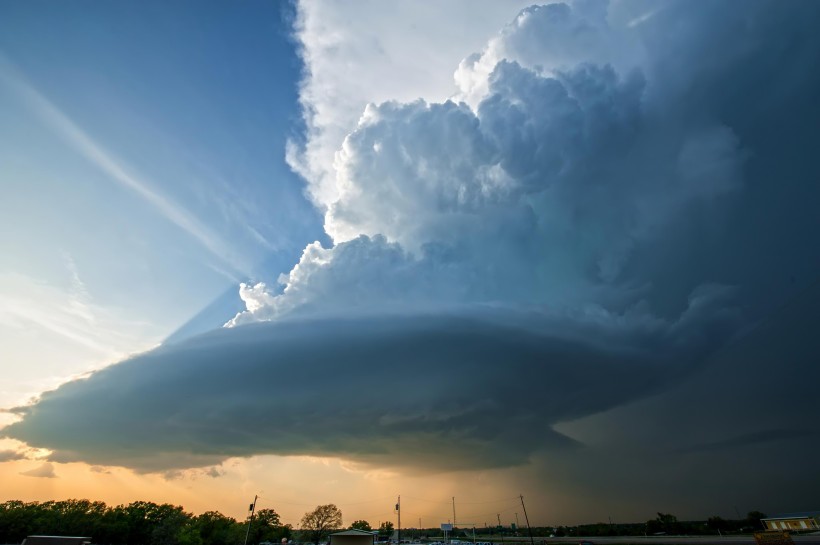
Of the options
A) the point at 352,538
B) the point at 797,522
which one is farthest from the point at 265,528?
the point at 797,522

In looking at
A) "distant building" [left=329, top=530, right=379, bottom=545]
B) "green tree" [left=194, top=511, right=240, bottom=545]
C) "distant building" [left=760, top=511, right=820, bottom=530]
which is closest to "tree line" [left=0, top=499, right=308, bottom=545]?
"green tree" [left=194, top=511, right=240, bottom=545]

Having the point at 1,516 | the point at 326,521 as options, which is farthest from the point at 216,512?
the point at 1,516

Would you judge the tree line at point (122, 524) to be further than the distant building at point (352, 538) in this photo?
Yes

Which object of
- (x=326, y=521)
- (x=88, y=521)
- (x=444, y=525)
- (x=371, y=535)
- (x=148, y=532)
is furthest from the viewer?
(x=326, y=521)

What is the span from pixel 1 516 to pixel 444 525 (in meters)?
126

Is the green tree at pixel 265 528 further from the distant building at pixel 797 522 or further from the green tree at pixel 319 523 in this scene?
the distant building at pixel 797 522

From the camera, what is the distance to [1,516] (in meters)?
114

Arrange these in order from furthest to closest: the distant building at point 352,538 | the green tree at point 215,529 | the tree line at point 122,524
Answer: the green tree at point 215,529, the tree line at point 122,524, the distant building at point 352,538

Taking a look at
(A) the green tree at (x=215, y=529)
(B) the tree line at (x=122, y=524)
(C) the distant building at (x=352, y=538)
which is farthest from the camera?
(A) the green tree at (x=215, y=529)

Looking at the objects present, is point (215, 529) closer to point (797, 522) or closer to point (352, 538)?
point (352, 538)

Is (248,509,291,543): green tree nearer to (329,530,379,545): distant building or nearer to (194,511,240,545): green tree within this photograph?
(194,511,240,545): green tree

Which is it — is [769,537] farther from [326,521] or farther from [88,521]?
[88,521]

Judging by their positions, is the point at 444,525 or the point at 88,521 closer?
the point at 88,521

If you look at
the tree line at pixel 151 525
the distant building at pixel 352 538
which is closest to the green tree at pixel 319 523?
the tree line at pixel 151 525
